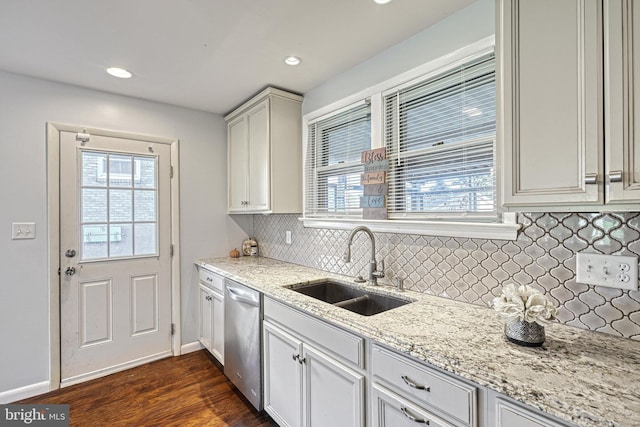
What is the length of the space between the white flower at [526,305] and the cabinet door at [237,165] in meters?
2.31

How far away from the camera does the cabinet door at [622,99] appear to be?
0.88 meters

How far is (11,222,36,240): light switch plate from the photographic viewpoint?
224 cm

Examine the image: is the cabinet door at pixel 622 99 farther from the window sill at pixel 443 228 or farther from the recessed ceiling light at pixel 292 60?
the recessed ceiling light at pixel 292 60

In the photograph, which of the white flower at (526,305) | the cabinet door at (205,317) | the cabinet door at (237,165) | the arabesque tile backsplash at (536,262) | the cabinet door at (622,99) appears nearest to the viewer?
the cabinet door at (622,99)

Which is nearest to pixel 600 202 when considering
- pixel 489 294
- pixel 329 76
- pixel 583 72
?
pixel 583 72

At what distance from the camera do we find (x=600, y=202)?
0.95 meters

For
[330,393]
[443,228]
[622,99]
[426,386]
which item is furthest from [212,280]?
[622,99]

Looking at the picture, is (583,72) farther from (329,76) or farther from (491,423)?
(329,76)

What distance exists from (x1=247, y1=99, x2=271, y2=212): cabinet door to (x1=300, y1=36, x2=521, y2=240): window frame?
1.67ft

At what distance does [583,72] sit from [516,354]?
946mm

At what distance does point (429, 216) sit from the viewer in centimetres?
173

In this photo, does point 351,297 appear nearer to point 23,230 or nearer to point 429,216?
point 429,216

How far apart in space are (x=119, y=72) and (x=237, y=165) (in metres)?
1.19

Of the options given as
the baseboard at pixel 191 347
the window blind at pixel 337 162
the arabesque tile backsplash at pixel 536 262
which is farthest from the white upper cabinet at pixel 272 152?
the baseboard at pixel 191 347
